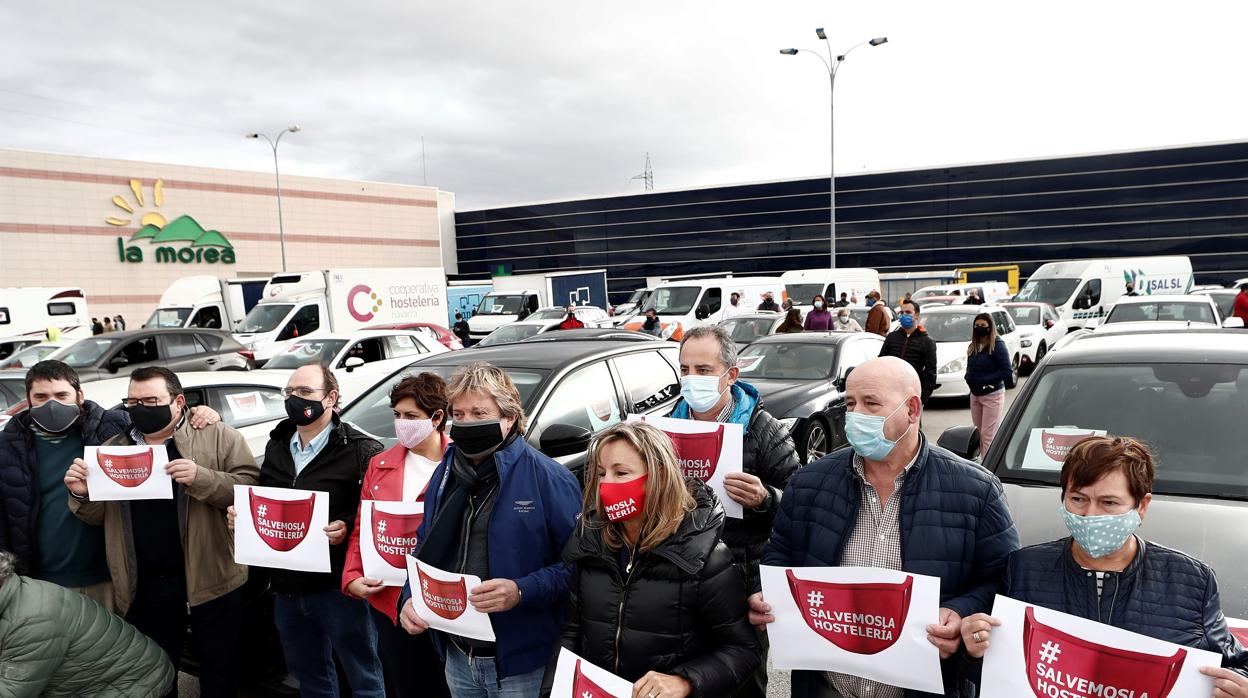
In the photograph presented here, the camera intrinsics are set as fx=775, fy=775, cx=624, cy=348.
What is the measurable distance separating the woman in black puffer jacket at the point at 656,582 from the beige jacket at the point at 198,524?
7.34ft

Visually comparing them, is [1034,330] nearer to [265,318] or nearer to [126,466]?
[126,466]

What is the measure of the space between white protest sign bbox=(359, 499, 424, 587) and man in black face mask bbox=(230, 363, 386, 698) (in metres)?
0.31

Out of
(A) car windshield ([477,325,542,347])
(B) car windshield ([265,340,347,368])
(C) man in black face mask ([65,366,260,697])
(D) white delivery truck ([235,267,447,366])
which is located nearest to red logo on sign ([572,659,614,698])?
(C) man in black face mask ([65,366,260,697])

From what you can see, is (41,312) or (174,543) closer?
(174,543)

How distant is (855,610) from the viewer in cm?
242

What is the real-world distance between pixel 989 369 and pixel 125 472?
7.57 metres

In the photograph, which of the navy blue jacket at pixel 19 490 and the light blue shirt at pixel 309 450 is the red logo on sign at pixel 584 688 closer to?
the light blue shirt at pixel 309 450

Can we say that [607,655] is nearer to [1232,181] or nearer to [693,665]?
[693,665]

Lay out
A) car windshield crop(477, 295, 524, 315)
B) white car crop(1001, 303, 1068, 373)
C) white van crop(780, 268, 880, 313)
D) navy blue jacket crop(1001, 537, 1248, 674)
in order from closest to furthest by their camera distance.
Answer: navy blue jacket crop(1001, 537, 1248, 674) → white car crop(1001, 303, 1068, 373) → white van crop(780, 268, 880, 313) → car windshield crop(477, 295, 524, 315)

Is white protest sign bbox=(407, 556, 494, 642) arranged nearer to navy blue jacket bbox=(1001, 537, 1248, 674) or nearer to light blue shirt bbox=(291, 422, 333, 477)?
light blue shirt bbox=(291, 422, 333, 477)

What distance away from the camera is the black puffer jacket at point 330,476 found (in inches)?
138

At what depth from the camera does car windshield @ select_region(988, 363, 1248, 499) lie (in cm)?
376

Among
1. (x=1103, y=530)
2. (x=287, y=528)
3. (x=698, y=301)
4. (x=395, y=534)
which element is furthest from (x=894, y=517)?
(x=698, y=301)

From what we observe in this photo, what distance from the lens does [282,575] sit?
3516 millimetres
